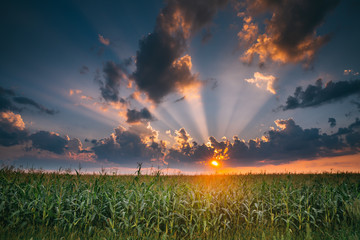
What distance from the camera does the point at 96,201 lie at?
885 cm

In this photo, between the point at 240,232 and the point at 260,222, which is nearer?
the point at 240,232

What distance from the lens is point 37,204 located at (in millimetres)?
8406

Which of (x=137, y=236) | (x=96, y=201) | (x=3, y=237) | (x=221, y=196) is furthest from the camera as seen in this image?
(x=221, y=196)

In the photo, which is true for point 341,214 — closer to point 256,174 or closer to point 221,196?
point 221,196

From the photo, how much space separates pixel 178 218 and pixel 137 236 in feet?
5.52

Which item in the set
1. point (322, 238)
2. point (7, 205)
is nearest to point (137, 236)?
point (7, 205)

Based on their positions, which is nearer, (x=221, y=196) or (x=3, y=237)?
(x=3, y=237)

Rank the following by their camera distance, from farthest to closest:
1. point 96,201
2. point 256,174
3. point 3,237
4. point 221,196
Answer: point 256,174 < point 221,196 < point 96,201 < point 3,237

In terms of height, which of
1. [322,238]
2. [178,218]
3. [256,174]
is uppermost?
[256,174]

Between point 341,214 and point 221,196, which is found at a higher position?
point 221,196

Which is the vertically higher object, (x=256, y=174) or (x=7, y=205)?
Answer: (x=256, y=174)

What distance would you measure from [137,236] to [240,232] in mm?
3706

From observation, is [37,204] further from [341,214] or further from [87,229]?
[341,214]

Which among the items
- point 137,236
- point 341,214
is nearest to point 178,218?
point 137,236
